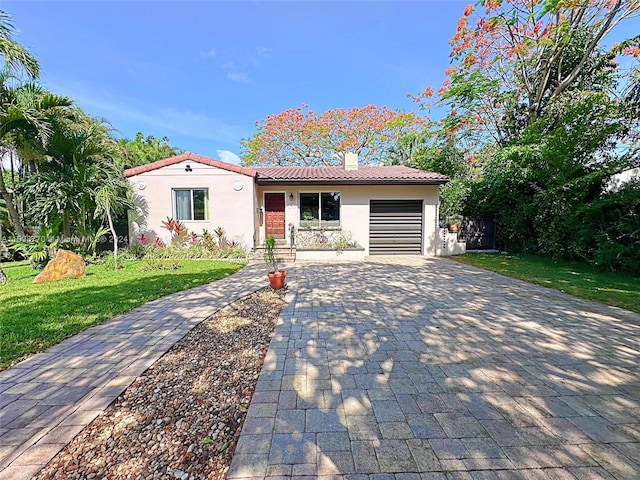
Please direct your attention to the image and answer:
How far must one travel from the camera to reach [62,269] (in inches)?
259

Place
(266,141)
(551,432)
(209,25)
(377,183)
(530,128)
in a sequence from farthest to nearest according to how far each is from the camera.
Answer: (266,141)
(377,183)
(530,128)
(209,25)
(551,432)

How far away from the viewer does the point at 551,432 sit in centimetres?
196

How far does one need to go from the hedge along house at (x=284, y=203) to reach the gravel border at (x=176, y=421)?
7.73 metres

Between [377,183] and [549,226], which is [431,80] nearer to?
[377,183]

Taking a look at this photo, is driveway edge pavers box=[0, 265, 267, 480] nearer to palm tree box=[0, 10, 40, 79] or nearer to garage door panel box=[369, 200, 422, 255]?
palm tree box=[0, 10, 40, 79]

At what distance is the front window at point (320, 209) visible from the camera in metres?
11.6

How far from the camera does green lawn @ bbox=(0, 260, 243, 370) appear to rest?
3.42 meters

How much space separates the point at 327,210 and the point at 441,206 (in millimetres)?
6014

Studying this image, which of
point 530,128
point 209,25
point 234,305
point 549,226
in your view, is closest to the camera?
point 234,305

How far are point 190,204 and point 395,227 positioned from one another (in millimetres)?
8389

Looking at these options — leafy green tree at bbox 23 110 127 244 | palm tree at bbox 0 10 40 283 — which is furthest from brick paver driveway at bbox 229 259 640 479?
leafy green tree at bbox 23 110 127 244

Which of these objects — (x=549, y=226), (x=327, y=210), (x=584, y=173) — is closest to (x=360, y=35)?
(x=327, y=210)

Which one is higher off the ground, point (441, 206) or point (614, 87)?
point (614, 87)

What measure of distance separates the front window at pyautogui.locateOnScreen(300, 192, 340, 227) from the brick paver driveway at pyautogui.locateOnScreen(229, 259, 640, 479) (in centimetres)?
718
